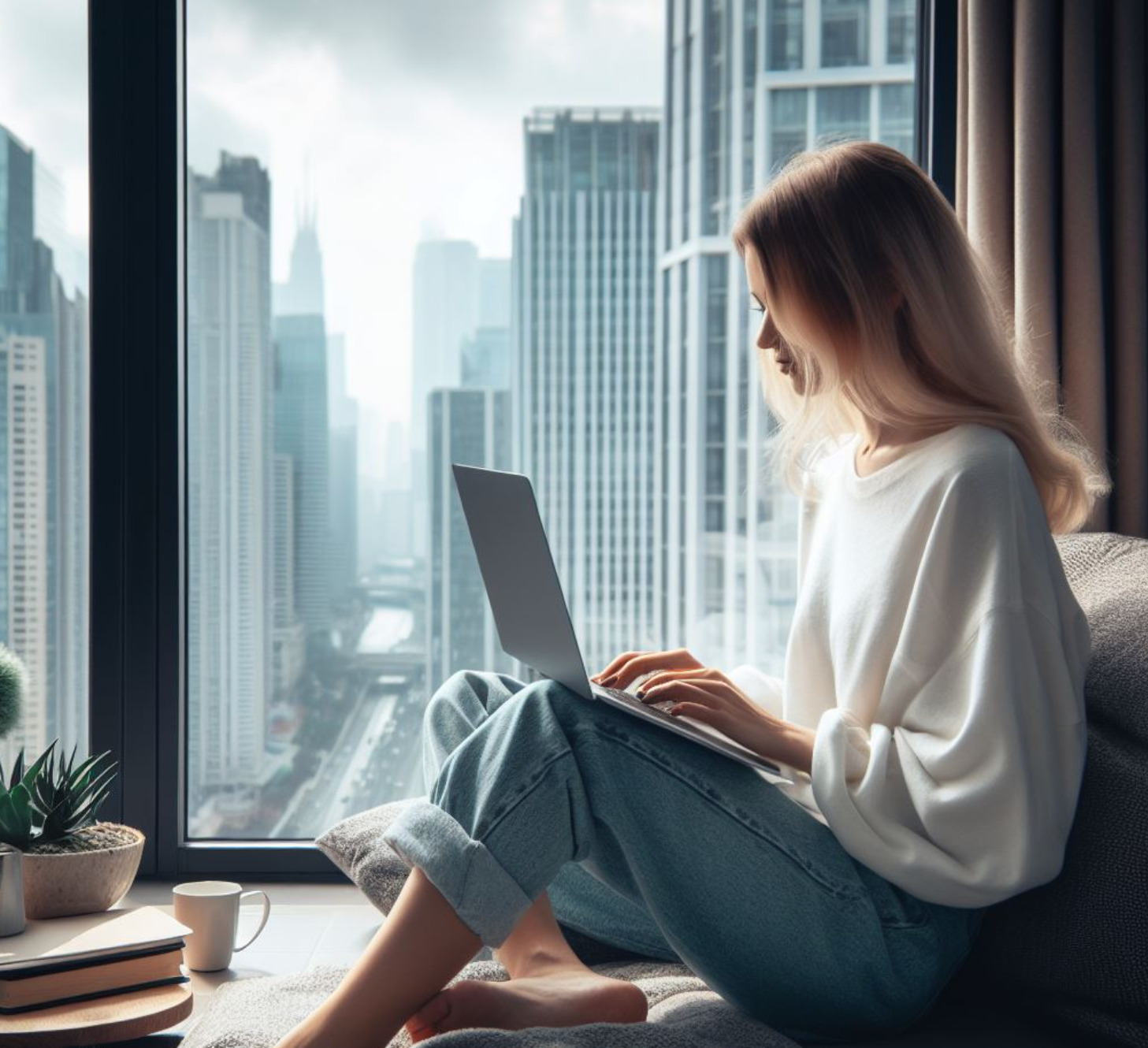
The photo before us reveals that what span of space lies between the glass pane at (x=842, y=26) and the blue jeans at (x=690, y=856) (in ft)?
4.52

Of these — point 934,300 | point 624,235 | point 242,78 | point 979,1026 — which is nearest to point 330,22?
point 242,78

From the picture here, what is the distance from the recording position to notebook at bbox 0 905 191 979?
4.41 ft

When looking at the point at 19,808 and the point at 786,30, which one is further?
the point at 786,30

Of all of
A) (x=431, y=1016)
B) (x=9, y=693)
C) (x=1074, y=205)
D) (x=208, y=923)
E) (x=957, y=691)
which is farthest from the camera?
(x=1074, y=205)

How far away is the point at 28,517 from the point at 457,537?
727 mm

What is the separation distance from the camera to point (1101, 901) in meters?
1.19

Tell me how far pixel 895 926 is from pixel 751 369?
44.2 inches

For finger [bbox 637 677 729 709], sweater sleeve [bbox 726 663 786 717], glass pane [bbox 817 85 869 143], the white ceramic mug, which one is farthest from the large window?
finger [bbox 637 677 729 709]

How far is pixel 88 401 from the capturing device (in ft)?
6.54

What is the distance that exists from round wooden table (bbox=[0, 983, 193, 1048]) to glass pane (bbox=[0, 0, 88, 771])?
0.77 m

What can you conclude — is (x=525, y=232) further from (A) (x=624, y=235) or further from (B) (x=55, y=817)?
(B) (x=55, y=817)

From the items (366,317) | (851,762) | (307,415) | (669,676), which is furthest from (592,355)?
(851,762)

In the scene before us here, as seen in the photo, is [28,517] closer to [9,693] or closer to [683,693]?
[9,693]

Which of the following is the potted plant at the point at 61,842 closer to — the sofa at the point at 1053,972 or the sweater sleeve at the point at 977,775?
the sofa at the point at 1053,972
